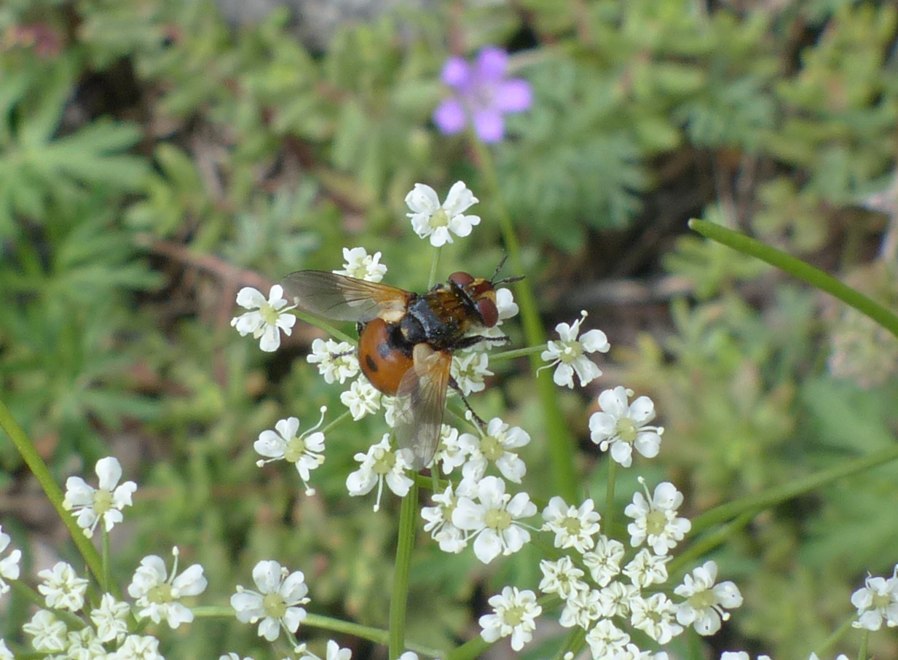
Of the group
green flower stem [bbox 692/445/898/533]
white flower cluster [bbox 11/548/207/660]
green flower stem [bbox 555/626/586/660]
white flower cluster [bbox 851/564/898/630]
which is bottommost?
white flower cluster [bbox 851/564/898/630]

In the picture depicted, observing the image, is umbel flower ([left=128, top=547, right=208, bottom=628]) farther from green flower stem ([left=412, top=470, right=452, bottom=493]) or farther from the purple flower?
the purple flower

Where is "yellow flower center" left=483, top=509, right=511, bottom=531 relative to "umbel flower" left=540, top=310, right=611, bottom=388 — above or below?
below

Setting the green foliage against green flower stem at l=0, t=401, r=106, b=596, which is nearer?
green flower stem at l=0, t=401, r=106, b=596

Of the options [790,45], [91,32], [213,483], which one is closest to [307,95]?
[91,32]

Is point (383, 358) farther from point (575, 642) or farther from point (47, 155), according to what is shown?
point (47, 155)

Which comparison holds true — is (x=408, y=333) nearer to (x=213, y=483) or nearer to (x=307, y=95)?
(x=213, y=483)

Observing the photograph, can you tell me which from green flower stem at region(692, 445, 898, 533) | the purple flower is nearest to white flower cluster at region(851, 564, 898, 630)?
green flower stem at region(692, 445, 898, 533)

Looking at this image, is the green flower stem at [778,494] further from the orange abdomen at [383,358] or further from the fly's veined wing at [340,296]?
the fly's veined wing at [340,296]
